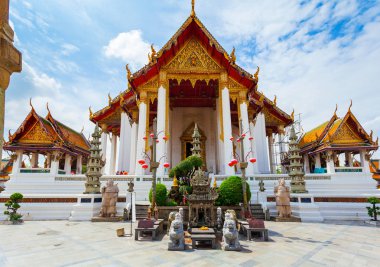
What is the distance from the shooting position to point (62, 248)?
17.0ft

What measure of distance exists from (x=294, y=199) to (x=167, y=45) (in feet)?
36.9

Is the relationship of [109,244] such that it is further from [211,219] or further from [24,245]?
[211,219]

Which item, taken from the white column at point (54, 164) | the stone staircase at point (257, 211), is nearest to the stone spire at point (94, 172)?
the white column at point (54, 164)

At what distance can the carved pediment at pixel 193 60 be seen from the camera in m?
15.0

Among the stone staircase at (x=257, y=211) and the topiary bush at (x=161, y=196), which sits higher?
the topiary bush at (x=161, y=196)

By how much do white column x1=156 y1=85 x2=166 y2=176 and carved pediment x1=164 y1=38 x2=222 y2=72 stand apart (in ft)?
5.93

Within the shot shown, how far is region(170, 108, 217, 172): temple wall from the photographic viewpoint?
19000mm

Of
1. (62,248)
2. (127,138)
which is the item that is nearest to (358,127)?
(127,138)

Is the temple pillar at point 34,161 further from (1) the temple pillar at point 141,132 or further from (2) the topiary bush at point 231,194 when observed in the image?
(2) the topiary bush at point 231,194

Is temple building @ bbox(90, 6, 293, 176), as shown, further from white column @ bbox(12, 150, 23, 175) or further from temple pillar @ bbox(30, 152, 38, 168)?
Answer: temple pillar @ bbox(30, 152, 38, 168)

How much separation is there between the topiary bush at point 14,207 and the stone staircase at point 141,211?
4.70 m

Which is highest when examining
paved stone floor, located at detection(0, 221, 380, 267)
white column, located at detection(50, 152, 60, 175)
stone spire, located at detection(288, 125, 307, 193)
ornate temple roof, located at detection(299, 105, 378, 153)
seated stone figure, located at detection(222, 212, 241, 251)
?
ornate temple roof, located at detection(299, 105, 378, 153)

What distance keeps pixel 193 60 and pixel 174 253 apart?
499 inches

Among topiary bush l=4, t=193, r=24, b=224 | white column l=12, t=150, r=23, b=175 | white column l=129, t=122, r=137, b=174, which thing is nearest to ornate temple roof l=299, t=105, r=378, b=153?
white column l=129, t=122, r=137, b=174
